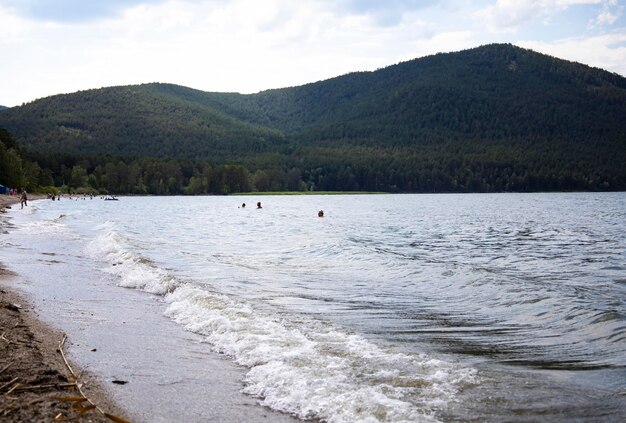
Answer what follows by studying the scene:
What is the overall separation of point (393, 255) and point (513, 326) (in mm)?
13138

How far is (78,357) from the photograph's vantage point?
29.1 feet

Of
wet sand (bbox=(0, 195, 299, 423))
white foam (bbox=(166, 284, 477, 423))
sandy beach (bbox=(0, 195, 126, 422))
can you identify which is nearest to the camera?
sandy beach (bbox=(0, 195, 126, 422))

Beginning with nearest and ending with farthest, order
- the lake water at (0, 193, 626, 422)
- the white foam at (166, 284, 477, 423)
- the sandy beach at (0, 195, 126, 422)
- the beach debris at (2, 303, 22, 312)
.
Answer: the sandy beach at (0, 195, 126, 422) → the white foam at (166, 284, 477, 423) → the lake water at (0, 193, 626, 422) → the beach debris at (2, 303, 22, 312)

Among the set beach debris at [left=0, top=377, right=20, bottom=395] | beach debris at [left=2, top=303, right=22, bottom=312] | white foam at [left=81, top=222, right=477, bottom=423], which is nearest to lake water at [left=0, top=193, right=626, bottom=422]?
white foam at [left=81, top=222, right=477, bottom=423]

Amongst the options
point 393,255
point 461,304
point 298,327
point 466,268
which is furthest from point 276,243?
point 298,327

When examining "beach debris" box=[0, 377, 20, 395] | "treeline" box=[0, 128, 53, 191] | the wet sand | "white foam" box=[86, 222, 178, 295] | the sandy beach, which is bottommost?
"white foam" box=[86, 222, 178, 295]

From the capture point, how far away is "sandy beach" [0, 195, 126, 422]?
20.0 feet

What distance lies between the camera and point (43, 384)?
707 centimetres

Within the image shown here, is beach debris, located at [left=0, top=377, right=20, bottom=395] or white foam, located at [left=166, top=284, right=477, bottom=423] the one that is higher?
beach debris, located at [left=0, top=377, right=20, bottom=395]

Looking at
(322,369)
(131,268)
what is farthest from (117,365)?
(131,268)

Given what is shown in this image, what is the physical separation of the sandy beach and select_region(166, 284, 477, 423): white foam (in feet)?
6.42

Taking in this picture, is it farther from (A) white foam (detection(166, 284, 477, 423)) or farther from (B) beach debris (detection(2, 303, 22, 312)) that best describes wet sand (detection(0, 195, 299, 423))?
(A) white foam (detection(166, 284, 477, 423))

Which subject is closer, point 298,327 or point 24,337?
point 24,337

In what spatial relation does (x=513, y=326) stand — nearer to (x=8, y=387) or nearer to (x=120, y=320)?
(x=120, y=320)
